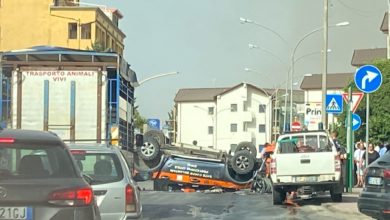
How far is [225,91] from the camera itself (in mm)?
110875

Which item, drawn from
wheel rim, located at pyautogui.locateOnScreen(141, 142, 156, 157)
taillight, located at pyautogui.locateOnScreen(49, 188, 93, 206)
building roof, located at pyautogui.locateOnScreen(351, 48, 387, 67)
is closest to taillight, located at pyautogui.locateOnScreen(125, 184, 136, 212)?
taillight, located at pyautogui.locateOnScreen(49, 188, 93, 206)

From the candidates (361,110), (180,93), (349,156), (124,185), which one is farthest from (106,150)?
(180,93)

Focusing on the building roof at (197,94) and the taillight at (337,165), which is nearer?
the taillight at (337,165)

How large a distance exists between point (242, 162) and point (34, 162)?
1883cm

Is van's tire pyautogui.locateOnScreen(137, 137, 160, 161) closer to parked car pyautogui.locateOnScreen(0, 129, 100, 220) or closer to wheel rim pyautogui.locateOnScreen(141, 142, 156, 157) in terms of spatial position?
wheel rim pyautogui.locateOnScreen(141, 142, 156, 157)

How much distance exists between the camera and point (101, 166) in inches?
368

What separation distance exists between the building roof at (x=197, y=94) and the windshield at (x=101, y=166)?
109 m

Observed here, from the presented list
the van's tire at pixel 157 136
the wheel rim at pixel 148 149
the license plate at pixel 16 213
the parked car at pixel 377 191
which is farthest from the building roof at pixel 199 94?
the license plate at pixel 16 213

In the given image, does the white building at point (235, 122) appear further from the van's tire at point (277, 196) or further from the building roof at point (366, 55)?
the van's tire at point (277, 196)

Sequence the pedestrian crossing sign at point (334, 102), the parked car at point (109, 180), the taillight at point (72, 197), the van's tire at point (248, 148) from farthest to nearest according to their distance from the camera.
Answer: the van's tire at point (248, 148) < the pedestrian crossing sign at point (334, 102) < the parked car at point (109, 180) < the taillight at point (72, 197)

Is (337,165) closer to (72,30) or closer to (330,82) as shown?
(72,30)

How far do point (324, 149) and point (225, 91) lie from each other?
302 ft

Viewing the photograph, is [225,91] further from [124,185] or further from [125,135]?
[124,185]

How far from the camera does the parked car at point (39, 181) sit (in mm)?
5770
